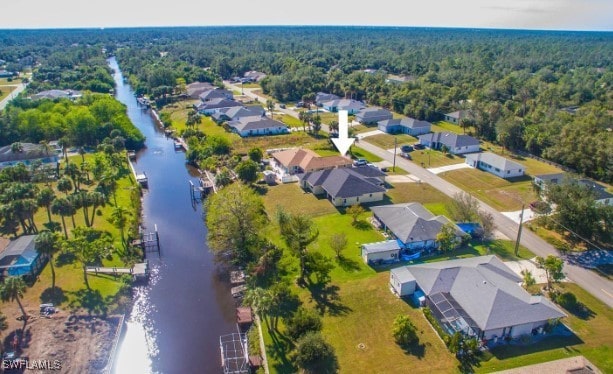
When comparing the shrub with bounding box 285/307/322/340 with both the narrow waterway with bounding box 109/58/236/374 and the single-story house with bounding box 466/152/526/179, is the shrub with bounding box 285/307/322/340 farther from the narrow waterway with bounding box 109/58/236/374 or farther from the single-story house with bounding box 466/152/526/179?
the single-story house with bounding box 466/152/526/179

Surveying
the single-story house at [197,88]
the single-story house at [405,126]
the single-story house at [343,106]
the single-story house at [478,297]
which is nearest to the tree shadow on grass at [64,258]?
the single-story house at [478,297]

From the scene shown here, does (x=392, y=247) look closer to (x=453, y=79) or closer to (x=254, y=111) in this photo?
(x=254, y=111)

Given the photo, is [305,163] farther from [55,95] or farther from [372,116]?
[55,95]

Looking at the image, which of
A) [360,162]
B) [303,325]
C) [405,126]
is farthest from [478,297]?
[405,126]

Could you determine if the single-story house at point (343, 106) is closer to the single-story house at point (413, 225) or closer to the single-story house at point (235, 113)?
the single-story house at point (235, 113)

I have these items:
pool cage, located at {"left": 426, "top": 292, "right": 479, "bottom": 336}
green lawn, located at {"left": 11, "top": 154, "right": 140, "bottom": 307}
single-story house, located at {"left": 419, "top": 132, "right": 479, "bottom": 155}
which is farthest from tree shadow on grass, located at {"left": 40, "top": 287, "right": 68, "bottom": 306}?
single-story house, located at {"left": 419, "top": 132, "right": 479, "bottom": 155}

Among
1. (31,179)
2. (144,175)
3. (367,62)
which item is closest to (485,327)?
(144,175)
